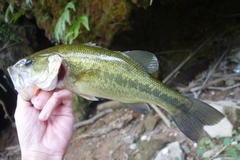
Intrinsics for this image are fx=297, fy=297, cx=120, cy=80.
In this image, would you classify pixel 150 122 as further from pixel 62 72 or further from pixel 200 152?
pixel 62 72

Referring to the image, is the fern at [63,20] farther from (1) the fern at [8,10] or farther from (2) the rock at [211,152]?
(2) the rock at [211,152]

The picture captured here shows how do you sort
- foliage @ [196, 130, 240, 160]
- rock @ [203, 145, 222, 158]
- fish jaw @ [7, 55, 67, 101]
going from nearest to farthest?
fish jaw @ [7, 55, 67, 101] → foliage @ [196, 130, 240, 160] → rock @ [203, 145, 222, 158]

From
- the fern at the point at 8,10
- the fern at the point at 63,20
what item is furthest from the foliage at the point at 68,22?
the fern at the point at 8,10

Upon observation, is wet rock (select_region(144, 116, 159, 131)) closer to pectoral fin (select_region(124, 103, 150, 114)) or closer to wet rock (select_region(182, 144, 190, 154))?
wet rock (select_region(182, 144, 190, 154))

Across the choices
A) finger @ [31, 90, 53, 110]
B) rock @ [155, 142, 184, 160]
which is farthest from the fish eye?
rock @ [155, 142, 184, 160]

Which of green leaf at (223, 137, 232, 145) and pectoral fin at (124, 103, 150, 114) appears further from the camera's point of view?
green leaf at (223, 137, 232, 145)

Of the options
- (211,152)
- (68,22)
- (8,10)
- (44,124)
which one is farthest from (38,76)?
(8,10)
